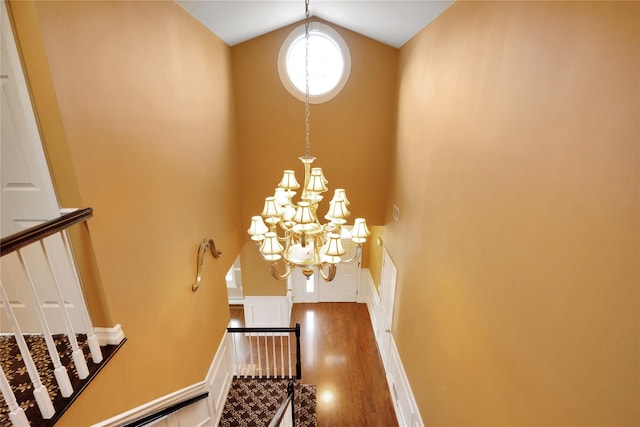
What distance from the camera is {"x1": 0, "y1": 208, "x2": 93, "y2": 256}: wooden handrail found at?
113 cm

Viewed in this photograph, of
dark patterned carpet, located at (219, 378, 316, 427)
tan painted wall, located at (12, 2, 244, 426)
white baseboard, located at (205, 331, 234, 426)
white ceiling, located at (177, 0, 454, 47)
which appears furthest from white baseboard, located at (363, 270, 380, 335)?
white ceiling, located at (177, 0, 454, 47)

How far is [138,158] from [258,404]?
328 centimetres

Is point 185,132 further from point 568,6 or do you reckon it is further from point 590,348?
point 590,348

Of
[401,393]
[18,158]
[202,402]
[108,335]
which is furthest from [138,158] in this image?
[401,393]

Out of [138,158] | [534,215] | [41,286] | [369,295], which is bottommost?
[369,295]

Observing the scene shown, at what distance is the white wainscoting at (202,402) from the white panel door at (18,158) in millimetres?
1205

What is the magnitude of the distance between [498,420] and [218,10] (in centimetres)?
381

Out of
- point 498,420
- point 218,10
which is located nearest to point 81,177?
point 218,10

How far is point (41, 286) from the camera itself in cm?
180

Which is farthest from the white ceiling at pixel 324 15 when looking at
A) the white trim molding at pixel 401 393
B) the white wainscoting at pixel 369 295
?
the white wainscoting at pixel 369 295

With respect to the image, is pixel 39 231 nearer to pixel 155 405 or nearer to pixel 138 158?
pixel 138 158

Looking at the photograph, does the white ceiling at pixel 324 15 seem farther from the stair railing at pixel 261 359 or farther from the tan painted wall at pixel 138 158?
the stair railing at pixel 261 359

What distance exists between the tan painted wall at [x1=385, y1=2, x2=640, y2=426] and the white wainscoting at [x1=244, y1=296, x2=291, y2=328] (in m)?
3.46

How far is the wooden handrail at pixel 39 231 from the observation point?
3.70ft
